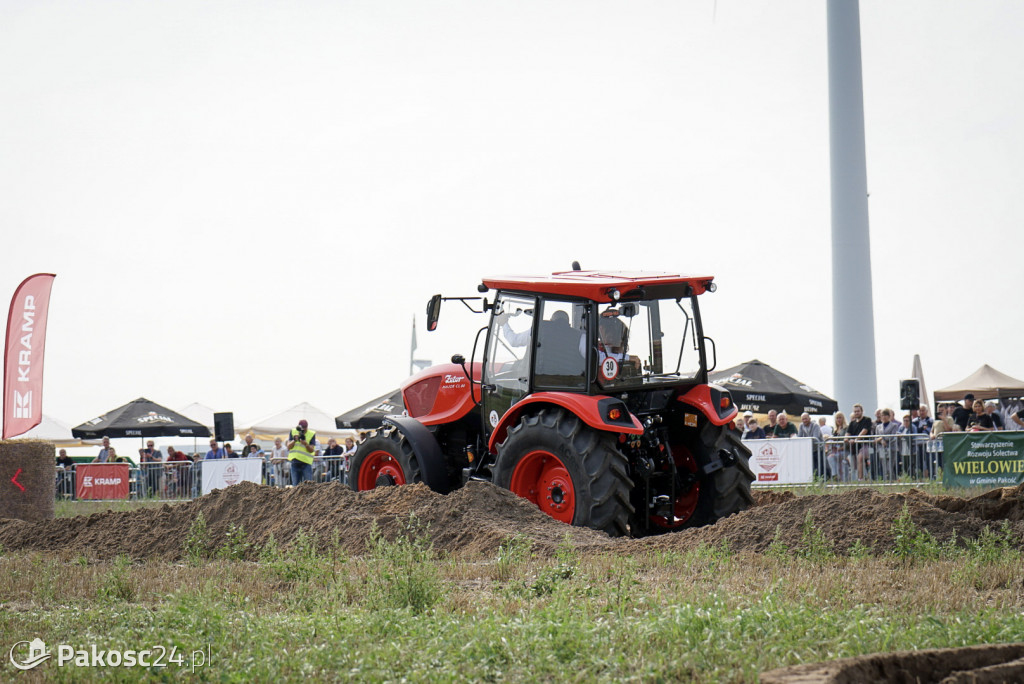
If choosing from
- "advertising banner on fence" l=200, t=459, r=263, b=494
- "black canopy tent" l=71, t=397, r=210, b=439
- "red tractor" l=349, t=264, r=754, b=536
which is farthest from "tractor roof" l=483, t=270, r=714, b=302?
"black canopy tent" l=71, t=397, r=210, b=439

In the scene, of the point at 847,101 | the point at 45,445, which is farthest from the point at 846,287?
the point at 45,445

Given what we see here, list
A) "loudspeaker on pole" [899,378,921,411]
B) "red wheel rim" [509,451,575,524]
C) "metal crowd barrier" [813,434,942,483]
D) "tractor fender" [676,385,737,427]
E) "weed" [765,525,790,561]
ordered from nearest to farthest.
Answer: "weed" [765,525,790,561], "red wheel rim" [509,451,575,524], "tractor fender" [676,385,737,427], "metal crowd barrier" [813,434,942,483], "loudspeaker on pole" [899,378,921,411]

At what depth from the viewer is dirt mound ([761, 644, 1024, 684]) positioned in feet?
13.4

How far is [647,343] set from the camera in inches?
393

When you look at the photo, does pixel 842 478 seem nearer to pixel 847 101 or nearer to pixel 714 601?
pixel 714 601

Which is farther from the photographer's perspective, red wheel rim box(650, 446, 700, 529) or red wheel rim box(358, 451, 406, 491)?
red wheel rim box(358, 451, 406, 491)

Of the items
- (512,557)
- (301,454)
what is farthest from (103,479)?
(512,557)

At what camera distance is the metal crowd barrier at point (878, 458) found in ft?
56.6

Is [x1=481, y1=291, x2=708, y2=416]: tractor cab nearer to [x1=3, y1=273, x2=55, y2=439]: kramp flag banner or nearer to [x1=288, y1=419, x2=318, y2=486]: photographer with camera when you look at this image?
[x1=3, y1=273, x2=55, y2=439]: kramp flag banner

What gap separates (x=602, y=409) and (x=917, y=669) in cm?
491

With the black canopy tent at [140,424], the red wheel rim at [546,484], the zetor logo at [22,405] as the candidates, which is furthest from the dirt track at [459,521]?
the black canopy tent at [140,424]

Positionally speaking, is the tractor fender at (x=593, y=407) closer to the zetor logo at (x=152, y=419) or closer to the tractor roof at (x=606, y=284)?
the tractor roof at (x=606, y=284)

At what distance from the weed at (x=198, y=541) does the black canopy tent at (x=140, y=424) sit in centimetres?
1866

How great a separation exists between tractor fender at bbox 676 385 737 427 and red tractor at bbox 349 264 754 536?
15mm
